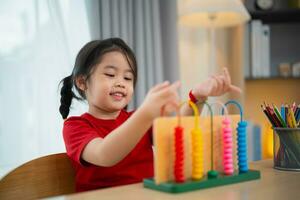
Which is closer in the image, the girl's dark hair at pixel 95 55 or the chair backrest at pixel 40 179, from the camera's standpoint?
the chair backrest at pixel 40 179

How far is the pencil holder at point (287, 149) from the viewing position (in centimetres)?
94

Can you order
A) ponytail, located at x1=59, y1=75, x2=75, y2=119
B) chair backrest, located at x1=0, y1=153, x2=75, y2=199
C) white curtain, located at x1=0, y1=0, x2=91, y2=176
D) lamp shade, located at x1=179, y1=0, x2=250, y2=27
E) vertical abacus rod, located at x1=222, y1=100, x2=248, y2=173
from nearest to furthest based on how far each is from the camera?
1. vertical abacus rod, located at x1=222, y1=100, x2=248, y2=173
2. chair backrest, located at x1=0, y1=153, x2=75, y2=199
3. ponytail, located at x1=59, y1=75, x2=75, y2=119
4. white curtain, located at x1=0, y1=0, x2=91, y2=176
5. lamp shade, located at x1=179, y1=0, x2=250, y2=27

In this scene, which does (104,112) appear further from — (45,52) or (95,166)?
(45,52)

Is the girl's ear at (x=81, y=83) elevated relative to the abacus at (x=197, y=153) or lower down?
elevated

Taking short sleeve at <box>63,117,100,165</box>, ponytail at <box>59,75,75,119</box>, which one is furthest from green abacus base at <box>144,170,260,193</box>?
ponytail at <box>59,75,75,119</box>

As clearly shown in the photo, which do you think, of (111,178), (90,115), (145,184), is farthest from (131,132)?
(90,115)

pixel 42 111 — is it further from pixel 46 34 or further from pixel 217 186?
pixel 217 186

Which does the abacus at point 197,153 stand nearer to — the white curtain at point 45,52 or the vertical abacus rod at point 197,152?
the vertical abacus rod at point 197,152

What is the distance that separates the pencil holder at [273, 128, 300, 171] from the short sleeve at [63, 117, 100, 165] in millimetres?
424

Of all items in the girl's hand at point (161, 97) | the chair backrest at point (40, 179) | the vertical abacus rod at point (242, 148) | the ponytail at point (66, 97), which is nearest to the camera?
the girl's hand at point (161, 97)

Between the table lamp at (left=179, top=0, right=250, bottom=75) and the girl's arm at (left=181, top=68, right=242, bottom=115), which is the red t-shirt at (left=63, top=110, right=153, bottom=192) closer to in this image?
the girl's arm at (left=181, top=68, right=242, bottom=115)

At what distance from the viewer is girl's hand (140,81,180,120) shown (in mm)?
693

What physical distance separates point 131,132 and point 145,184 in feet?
0.32

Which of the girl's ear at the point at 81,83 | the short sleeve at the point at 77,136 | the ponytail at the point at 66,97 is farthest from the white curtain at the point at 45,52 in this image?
the short sleeve at the point at 77,136
